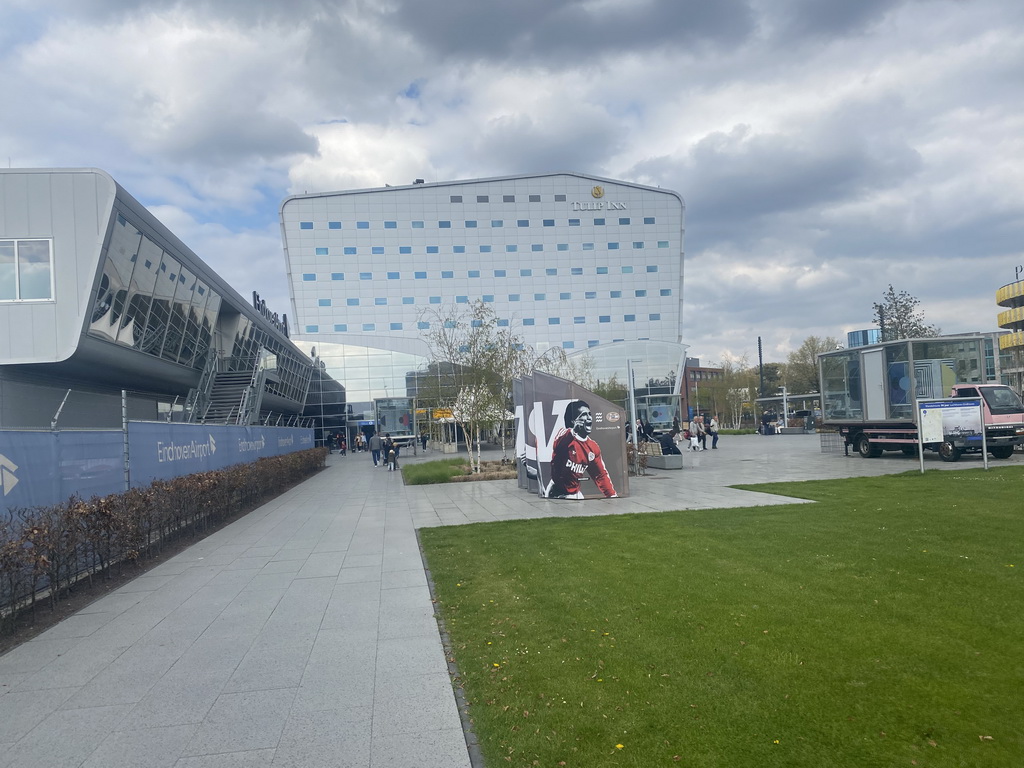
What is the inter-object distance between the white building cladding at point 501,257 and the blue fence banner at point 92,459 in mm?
56242

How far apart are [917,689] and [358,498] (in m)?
16.9

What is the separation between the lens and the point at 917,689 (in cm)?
436

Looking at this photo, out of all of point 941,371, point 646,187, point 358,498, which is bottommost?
point 358,498

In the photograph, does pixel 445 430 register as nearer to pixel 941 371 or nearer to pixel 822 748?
pixel 941 371

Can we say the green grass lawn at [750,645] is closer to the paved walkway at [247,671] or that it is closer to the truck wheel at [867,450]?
the paved walkway at [247,671]

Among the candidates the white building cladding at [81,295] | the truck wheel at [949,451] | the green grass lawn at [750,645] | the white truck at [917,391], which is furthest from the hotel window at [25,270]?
the truck wheel at [949,451]

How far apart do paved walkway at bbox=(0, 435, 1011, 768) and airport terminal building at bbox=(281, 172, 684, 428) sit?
206 feet

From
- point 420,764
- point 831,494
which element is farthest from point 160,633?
point 831,494

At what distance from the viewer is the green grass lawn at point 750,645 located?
383 centimetres

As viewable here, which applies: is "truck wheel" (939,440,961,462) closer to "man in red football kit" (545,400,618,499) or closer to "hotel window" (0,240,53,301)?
"man in red football kit" (545,400,618,499)

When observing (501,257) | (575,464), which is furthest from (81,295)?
(501,257)

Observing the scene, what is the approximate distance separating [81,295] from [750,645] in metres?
20.5

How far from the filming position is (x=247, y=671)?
5523 mm

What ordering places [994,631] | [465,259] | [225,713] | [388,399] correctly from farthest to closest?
1. [465,259]
2. [388,399]
3. [994,631]
4. [225,713]
